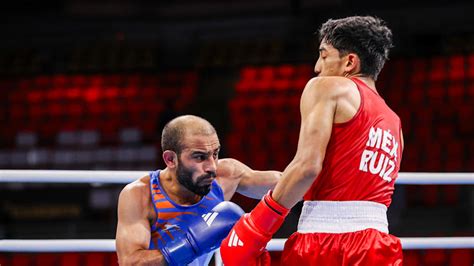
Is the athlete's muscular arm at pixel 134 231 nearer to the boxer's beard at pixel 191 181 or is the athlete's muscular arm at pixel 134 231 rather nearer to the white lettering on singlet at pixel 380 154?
the boxer's beard at pixel 191 181

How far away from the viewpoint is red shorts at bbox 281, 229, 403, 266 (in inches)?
75.9

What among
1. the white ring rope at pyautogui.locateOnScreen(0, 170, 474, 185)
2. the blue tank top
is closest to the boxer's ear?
the blue tank top

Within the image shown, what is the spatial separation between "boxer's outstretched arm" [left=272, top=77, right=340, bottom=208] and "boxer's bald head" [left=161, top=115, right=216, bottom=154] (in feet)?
1.83

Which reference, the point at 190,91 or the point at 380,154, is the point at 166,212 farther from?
Result: the point at 190,91

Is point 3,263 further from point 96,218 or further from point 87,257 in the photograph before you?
point 96,218

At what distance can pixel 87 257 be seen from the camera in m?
5.83

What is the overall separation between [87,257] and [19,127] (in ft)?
17.0

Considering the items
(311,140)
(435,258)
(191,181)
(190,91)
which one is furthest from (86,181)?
(190,91)

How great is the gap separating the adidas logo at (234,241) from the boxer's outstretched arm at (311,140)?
0.54 feet

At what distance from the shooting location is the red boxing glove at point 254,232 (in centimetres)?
192

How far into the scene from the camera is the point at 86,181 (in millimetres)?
2660

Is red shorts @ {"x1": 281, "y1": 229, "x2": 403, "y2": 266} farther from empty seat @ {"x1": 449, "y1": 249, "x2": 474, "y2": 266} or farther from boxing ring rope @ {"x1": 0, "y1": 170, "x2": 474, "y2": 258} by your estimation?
empty seat @ {"x1": 449, "y1": 249, "x2": 474, "y2": 266}

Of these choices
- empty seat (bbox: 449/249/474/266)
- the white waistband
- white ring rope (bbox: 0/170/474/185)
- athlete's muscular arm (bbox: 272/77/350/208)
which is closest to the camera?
athlete's muscular arm (bbox: 272/77/350/208)

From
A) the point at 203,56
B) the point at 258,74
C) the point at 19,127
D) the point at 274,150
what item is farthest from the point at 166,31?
the point at 274,150
